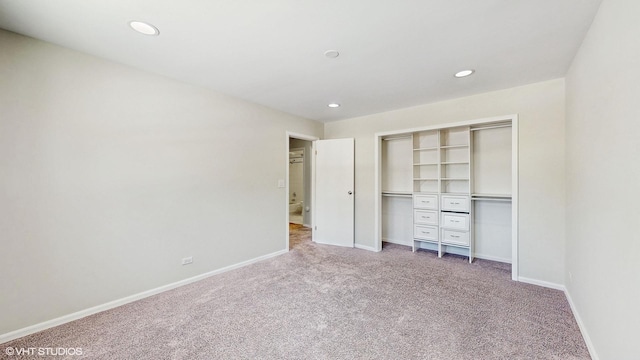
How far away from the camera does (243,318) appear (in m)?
2.21

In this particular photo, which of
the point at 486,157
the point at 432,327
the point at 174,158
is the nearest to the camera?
the point at 432,327

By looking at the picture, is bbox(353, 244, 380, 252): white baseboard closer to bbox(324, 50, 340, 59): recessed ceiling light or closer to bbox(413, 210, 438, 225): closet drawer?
bbox(413, 210, 438, 225): closet drawer

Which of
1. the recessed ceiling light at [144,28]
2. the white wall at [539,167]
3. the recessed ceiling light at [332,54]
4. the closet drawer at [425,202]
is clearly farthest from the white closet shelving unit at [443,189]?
the recessed ceiling light at [144,28]

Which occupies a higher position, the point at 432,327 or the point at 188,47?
the point at 188,47

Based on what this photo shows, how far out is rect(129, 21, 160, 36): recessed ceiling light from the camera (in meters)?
1.85

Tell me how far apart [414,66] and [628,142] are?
1713 mm

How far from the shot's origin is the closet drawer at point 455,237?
12.0 ft

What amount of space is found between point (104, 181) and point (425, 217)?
13.5 ft

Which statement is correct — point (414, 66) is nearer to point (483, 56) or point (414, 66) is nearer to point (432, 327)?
point (483, 56)

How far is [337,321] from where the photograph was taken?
216 centimetres

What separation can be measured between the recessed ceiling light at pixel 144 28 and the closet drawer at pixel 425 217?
3.93 meters

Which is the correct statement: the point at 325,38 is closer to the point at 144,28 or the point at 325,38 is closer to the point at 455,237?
the point at 144,28

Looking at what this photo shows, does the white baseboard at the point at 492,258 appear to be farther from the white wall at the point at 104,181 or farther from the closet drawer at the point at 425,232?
the white wall at the point at 104,181

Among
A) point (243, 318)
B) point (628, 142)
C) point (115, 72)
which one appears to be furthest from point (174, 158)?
point (628, 142)
